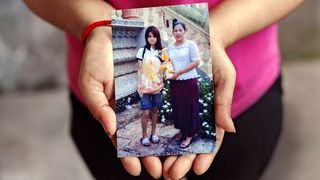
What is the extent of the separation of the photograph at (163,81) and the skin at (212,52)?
12 millimetres

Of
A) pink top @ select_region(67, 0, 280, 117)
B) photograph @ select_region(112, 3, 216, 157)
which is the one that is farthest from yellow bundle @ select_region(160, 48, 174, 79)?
pink top @ select_region(67, 0, 280, 117)

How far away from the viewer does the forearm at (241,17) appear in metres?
0.71

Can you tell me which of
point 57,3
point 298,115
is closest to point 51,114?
point 298,115

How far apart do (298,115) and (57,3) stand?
896 mm

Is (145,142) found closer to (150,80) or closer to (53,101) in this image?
(150,80)

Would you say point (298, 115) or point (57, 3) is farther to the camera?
point (298, 115)

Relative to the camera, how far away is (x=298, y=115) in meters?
1.47

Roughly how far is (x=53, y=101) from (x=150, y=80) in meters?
1.02

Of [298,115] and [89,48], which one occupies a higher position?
[89,48]

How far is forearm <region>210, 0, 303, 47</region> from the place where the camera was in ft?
2.33

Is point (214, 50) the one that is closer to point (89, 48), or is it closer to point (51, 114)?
point (89, 48)

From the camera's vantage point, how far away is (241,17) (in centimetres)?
73

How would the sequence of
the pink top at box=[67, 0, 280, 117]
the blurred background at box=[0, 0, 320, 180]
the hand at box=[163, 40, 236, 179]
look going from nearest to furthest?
the hand at box=[163, 40, 236, 179], the pink top at box=[67, 0, 280, 117], the blurred background at box=[0, 0, 320, 180]

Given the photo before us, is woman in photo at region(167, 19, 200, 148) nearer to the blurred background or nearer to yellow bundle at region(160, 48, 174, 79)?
yellow bundle at region(160, 48, 174, 79)
